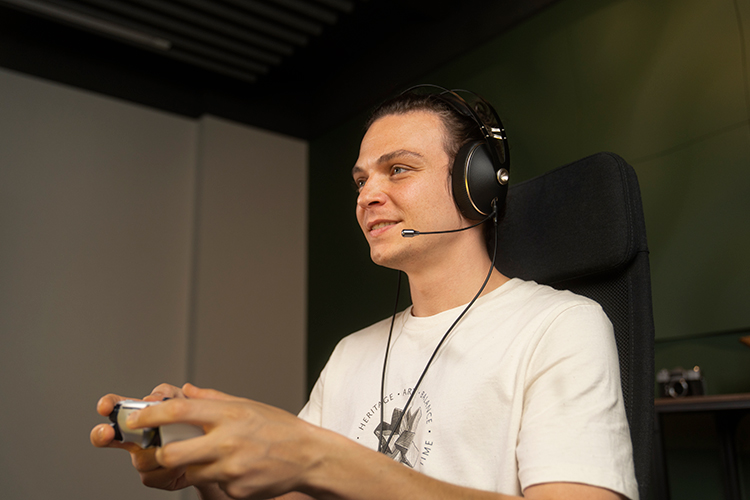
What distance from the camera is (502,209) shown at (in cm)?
112

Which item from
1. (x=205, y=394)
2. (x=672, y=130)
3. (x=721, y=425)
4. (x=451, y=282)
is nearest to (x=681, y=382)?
(x=721, y=425)

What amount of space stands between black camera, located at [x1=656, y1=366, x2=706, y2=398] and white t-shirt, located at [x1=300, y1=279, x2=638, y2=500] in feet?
3.41

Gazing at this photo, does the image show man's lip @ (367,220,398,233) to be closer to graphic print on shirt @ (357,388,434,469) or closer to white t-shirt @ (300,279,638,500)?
white t-shirt @ (300,279,638,500)

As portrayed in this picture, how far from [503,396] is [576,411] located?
147 mm

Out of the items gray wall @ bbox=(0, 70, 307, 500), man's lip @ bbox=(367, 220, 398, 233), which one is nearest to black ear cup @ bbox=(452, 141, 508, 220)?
man's lip @ bbox=(367, 220, 398, 233)

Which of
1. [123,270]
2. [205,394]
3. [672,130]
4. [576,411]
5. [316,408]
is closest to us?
[205,394]

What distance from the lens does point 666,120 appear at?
1957 mm

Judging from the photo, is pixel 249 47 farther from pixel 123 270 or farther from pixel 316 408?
pixel 316 408

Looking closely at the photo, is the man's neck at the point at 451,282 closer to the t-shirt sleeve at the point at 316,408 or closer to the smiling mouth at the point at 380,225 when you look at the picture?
the smiling mouth at the point at 380,225

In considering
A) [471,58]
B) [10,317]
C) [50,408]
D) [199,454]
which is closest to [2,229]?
[10,317]

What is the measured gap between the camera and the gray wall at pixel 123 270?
2732 millimetres

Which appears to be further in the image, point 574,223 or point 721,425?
point 721,425

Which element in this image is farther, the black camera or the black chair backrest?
the black camera

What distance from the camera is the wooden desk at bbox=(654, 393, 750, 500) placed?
1349mm
